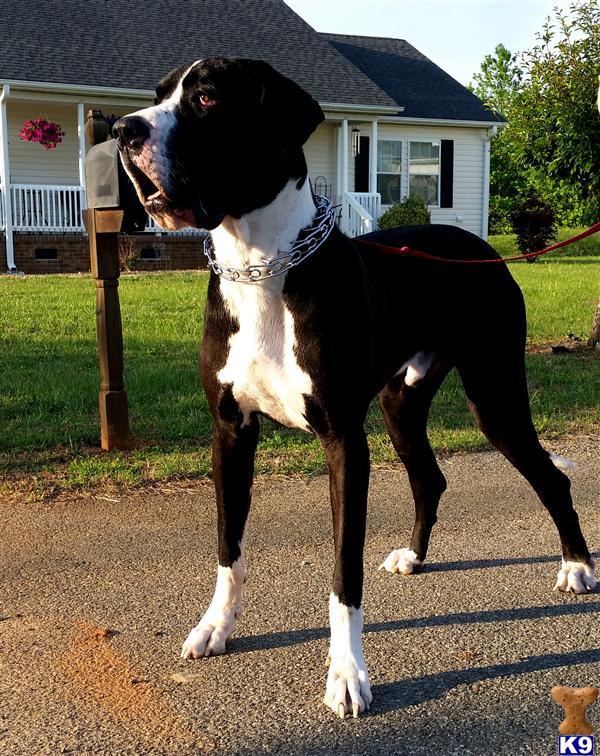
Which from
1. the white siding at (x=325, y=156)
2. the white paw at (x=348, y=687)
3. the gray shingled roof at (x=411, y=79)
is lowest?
the white paw at (x=348, y=687)

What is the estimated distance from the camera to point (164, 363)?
8367mm

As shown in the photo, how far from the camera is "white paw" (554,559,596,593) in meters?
3.90

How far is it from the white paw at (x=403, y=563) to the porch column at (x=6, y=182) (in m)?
16.2

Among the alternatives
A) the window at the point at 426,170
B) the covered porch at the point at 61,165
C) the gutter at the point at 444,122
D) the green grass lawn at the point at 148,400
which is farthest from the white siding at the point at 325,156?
the green grass lawn at the point at 148,400

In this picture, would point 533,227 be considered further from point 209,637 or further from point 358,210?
point 209,637

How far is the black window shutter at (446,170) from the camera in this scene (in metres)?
25.7

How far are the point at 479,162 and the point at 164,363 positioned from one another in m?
20.2

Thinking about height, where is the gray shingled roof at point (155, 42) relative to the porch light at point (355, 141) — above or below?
above

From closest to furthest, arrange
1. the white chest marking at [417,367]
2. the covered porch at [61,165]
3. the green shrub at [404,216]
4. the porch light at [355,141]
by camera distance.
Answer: the white chest marking at [417,367] → the covered porch at [61,165] → the green shrub at [404,216] → the porch light at [355,141]

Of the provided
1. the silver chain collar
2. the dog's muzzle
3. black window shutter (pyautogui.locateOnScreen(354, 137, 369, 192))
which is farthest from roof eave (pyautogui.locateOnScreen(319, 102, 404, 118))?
the dog's muzzle

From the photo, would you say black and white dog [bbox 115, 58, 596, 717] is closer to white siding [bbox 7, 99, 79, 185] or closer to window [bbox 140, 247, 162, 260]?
window [bbox 140, 247, 162, 260]

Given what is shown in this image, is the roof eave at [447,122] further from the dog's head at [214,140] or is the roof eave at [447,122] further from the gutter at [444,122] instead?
the dog's head at [214,140]

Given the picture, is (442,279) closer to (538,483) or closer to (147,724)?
(538,483)

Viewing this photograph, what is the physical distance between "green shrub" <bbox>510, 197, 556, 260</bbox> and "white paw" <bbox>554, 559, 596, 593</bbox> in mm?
21672
